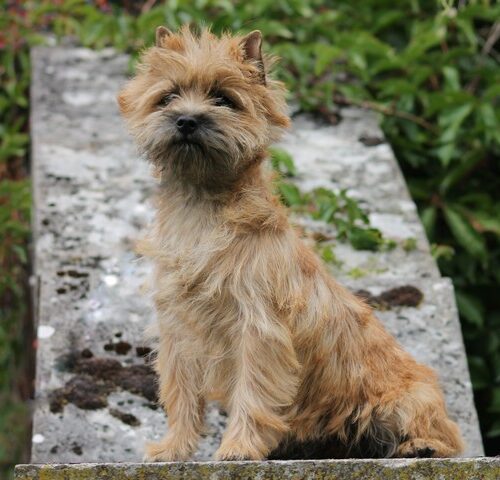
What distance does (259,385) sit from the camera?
374 cm

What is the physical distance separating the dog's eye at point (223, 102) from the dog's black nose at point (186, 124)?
0.14 meters

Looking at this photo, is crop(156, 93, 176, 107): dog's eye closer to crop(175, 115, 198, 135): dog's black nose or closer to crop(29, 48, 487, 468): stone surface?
crop(175, 115, 198, 135): dog's black nose

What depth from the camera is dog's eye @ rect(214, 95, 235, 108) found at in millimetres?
3822

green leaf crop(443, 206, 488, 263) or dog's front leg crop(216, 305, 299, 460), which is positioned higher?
green leaf crop(443, 206, 488, 263)

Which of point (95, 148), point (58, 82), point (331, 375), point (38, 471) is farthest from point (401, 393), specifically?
point (58, 82)

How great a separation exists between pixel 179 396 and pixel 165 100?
1120 millimetres

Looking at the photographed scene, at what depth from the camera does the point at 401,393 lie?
4059 millimetres

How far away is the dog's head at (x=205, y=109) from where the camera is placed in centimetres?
375

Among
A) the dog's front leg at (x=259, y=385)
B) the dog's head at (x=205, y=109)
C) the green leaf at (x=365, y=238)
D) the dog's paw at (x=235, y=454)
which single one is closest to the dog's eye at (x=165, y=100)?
the dog's head at (x=205, y=109)

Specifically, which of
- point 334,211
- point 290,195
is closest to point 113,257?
point 290,195

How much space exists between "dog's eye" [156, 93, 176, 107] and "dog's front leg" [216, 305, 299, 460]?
828 mm

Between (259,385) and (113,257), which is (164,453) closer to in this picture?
(259,385)

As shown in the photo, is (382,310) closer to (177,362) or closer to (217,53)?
→ (177,362)

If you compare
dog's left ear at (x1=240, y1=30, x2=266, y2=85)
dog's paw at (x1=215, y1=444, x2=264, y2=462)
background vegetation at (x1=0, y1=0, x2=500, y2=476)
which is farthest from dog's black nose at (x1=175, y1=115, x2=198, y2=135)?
background vegetation at (x1=0, y1=0, x2=500, y2=476)
